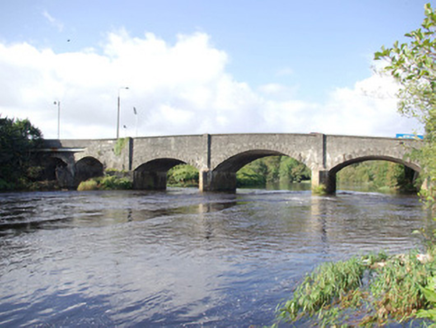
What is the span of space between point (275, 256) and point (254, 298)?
2.99m

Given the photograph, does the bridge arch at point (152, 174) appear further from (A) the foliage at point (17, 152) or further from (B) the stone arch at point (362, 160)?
(B) the stone arch at point (362, 160)

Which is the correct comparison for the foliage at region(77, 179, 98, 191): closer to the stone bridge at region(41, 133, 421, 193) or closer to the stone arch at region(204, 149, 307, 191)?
the stone bridge at region(41, 133, 421, 193)

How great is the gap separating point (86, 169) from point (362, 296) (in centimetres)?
4412

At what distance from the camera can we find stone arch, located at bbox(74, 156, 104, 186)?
144 ft

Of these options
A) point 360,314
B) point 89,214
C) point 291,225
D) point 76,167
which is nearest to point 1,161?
point 76,167

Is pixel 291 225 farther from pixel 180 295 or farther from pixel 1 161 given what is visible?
pixel 1 161

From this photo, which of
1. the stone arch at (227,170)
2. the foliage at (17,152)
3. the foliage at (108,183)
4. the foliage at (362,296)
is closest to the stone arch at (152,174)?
the foliage at (108,183)

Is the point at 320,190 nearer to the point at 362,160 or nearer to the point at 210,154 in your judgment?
the point at 362,160

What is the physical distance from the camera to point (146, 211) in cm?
1942

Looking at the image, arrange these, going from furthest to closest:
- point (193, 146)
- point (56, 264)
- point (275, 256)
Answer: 1. point (193, 146)
2. point (275, 256)
3. point (56, 264)

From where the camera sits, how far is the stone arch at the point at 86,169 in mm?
44031

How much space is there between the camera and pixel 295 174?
92875 mm

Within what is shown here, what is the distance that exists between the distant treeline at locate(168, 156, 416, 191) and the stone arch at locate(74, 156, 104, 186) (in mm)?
12347

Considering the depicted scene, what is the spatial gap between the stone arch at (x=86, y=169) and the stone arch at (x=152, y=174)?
675cm
